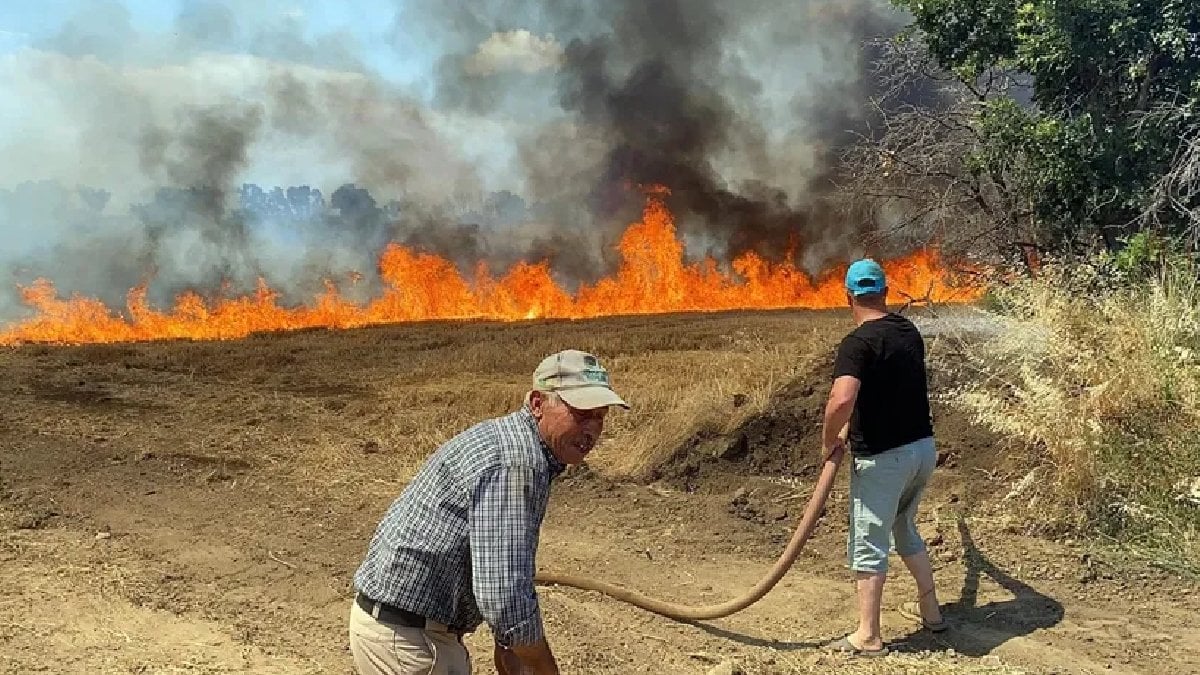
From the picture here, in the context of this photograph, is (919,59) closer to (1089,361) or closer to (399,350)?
(1089,361)

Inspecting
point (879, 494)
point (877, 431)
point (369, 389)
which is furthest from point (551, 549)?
point (369, 389)

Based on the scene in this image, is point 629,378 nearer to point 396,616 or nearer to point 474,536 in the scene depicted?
point 396,616

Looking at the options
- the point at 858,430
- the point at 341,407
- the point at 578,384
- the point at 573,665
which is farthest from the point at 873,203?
the point at 578,384

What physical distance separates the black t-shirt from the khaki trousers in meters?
2.44

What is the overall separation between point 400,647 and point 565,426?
0.81 m

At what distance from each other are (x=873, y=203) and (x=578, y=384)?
36.2ft

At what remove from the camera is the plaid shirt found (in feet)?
7.89

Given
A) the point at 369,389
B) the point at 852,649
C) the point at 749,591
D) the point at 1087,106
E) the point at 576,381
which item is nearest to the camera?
the point at 576,381

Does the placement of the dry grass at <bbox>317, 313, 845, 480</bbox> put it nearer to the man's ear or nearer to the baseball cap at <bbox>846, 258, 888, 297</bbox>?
the baseball cap at <bbox>846, 258, 888, 297</bbox>

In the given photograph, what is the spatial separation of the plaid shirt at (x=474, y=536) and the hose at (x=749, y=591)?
150 cm

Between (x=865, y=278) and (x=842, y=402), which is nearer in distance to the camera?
(x=842, y=402)

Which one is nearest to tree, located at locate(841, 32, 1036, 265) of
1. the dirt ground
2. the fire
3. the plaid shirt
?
the dirt ground

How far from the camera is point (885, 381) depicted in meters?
4.57

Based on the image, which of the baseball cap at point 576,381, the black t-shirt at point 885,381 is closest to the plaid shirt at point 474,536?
the baseball cap at point 576,381
